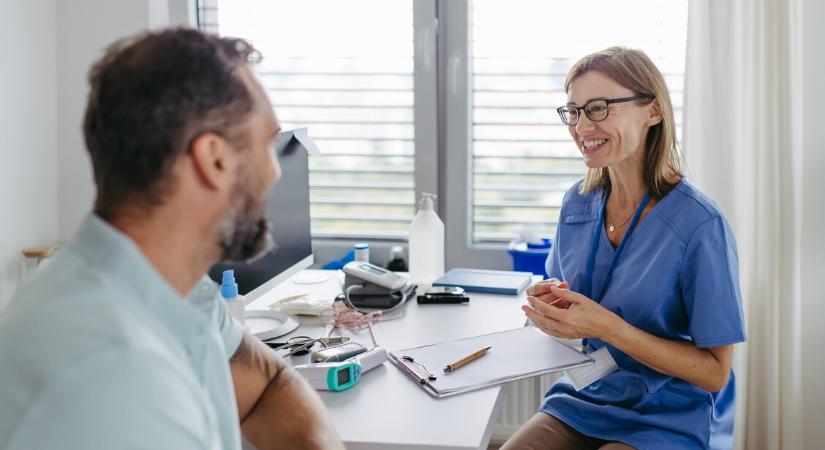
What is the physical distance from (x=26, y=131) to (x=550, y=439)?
1.89 m

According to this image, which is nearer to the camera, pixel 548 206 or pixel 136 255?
pixel 136 255

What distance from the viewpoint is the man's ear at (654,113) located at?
1779 mm

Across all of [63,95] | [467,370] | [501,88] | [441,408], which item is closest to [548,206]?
[501,88]

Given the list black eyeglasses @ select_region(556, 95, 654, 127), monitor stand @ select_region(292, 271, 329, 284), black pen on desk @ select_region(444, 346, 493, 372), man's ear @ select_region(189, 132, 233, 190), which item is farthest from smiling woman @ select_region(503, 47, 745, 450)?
man's ear @ select_region(189, 132, 233, 190)

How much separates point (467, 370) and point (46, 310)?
92cm

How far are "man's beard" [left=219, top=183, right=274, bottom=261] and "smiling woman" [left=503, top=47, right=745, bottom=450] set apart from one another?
2.59ft

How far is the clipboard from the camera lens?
1.48 meters

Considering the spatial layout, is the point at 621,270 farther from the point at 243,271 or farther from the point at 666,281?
the point at 243,271

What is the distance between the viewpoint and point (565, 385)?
1.82 m

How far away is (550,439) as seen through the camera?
1.71m

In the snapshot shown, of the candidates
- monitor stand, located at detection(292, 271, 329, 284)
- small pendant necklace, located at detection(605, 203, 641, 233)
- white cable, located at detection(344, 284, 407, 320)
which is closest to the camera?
small pendant necklace, located at detection(605, 203, 641, 233)

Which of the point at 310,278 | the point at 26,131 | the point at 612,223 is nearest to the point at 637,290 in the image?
the point at 612,223

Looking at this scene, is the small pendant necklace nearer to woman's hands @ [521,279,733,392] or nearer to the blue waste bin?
woman's hands @ [521,279,733,392]

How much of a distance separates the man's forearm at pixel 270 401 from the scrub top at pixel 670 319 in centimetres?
69
